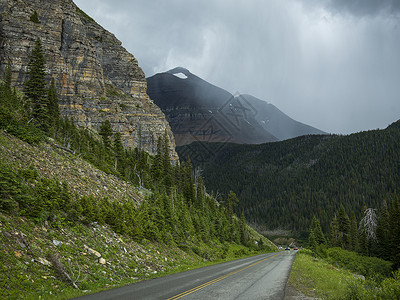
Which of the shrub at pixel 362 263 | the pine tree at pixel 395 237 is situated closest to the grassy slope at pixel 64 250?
the shrub at pixel 362 263

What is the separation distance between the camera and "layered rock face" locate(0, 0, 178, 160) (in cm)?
9994

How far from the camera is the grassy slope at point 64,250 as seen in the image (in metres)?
11.6

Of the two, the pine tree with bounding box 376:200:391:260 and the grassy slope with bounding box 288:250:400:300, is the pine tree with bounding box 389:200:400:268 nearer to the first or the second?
the pine tree with bounding box 376:200:391:260

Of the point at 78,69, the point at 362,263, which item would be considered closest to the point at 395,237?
the point at 362,263

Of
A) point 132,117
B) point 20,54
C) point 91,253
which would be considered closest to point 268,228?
point 132,117

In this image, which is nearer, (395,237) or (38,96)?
(38,96)

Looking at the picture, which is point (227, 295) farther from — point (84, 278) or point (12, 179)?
point (12, 179)

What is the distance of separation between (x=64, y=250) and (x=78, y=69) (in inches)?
4746

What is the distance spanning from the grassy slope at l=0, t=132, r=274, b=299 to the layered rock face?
8333 cm

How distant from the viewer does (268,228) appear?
18475 cm

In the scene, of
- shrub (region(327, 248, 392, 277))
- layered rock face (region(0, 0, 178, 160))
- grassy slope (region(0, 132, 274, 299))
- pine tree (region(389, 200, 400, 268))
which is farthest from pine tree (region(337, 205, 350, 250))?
layered rock face (region(0, 0, 178, 160))

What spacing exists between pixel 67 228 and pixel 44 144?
13.5 meters

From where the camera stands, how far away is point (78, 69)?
119 meters

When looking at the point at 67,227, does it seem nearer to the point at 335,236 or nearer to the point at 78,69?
the point at 335,236
